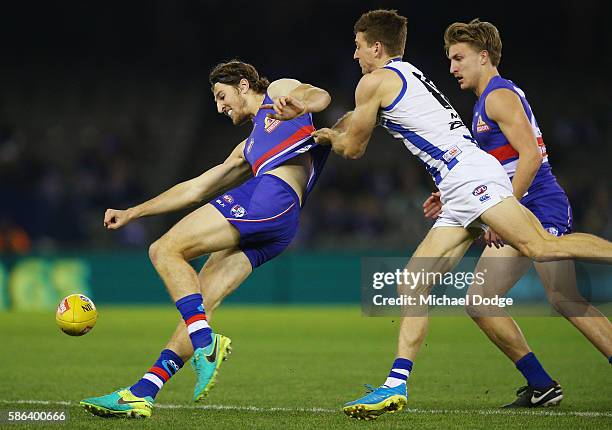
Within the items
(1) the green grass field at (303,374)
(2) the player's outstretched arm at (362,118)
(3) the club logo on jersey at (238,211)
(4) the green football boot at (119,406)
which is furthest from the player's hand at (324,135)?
(4) the green football boot at (119,406)

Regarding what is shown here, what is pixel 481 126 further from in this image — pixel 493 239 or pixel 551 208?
pixel 493 239

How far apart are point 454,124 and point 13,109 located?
69.0ft

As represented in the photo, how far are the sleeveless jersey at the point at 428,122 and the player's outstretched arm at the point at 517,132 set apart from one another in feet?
1.47

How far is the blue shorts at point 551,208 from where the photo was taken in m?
7.36

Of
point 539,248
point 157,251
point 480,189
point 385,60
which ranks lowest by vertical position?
point 539,248

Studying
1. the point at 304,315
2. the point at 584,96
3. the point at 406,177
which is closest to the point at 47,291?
the point at 304,315

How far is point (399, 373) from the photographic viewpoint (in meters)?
6.33

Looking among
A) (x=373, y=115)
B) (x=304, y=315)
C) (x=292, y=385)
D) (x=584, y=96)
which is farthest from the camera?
(x=584, y=96)

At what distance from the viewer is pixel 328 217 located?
71.7 ft

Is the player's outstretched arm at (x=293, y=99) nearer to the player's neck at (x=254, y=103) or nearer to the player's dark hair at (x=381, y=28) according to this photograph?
the player's neck at (x=254, y=103)

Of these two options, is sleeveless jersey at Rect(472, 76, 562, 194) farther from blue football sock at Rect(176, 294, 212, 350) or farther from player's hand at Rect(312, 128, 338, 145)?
blue football sock at Rect(176, 294, 212, 350)

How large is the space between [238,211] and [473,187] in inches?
59.7

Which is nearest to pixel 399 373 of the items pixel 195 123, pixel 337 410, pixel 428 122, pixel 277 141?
pixel 337 410

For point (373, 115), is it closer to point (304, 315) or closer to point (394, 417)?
point (394, 417)
